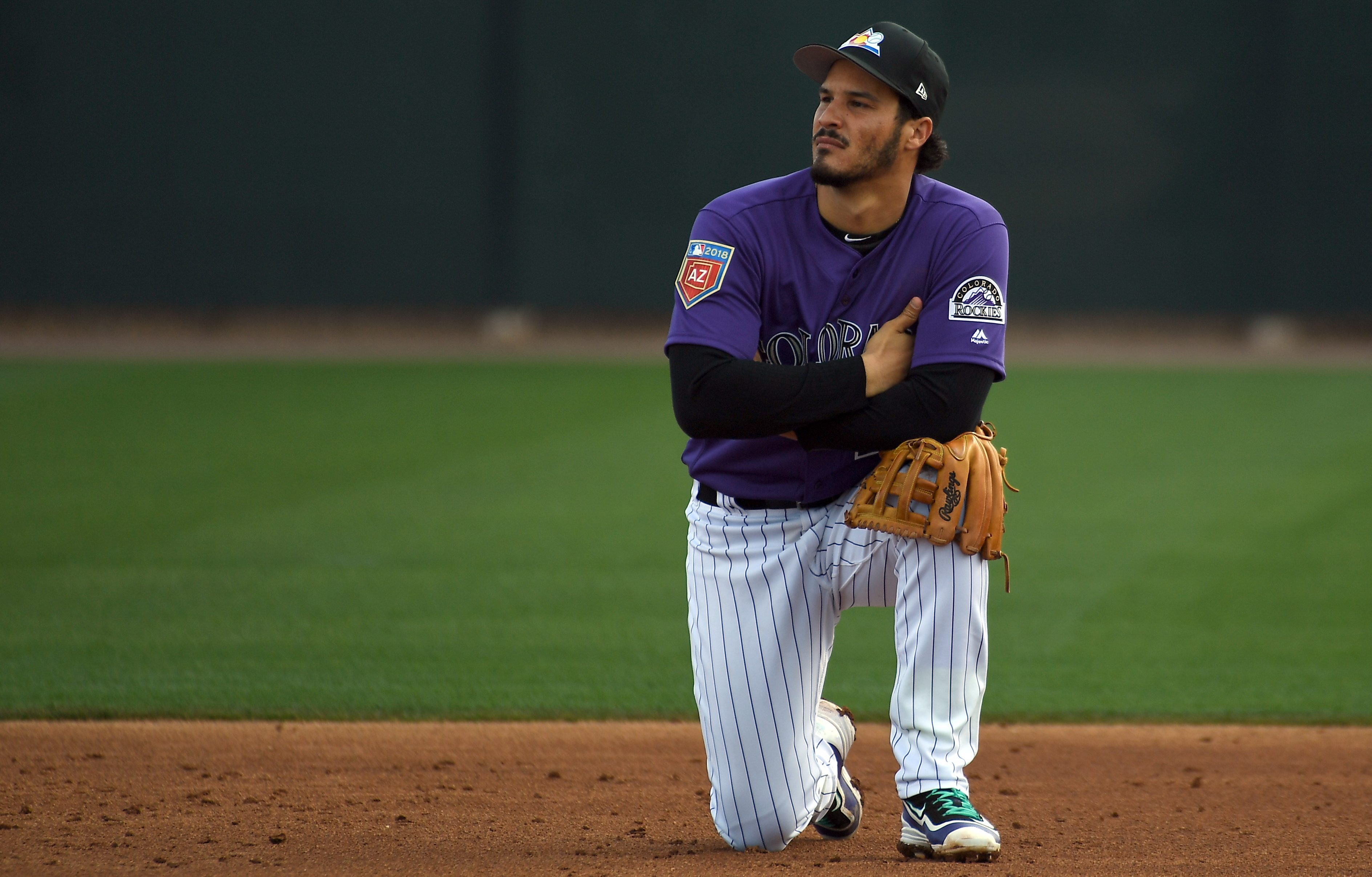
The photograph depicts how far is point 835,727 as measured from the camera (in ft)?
10.7

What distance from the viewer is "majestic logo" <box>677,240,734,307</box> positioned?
293cm

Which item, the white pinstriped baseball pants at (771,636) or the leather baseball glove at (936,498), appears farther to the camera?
the white pinstriped baseball pants at (771,636)

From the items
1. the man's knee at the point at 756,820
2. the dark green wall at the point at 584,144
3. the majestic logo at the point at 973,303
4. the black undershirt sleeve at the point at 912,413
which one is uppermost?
the dark green wall at the point at 584,144

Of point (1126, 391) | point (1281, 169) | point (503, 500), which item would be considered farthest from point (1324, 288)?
point (503, 500)

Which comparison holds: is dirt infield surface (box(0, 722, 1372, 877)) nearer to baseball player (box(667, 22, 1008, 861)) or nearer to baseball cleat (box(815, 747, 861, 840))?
baseball cleat (box(815, 747, 861, 840))

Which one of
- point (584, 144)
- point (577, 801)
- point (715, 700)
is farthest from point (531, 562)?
point (584, 144)

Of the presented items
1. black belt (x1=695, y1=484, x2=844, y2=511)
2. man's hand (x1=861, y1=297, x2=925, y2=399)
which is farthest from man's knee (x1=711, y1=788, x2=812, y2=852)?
man's hand (x1=861, y1=297, x2=925, y2=399)

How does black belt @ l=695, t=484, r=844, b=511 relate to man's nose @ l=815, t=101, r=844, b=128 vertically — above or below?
below

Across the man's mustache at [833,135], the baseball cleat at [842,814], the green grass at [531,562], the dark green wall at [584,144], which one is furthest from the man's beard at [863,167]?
the dark green wall at [584,144]

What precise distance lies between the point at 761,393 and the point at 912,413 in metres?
0.30

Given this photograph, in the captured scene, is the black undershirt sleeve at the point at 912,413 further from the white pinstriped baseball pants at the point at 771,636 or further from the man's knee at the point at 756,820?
the man's knee at the point at 756,820

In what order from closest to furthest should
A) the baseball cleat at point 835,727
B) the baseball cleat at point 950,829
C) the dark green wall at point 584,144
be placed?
the baseball cleat at point 950,829
the baseball cleat at point 835,727
the dark green wall at point 584,144

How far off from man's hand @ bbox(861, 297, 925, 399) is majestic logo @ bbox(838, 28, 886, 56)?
50cm

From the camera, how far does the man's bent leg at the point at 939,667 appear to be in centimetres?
279
